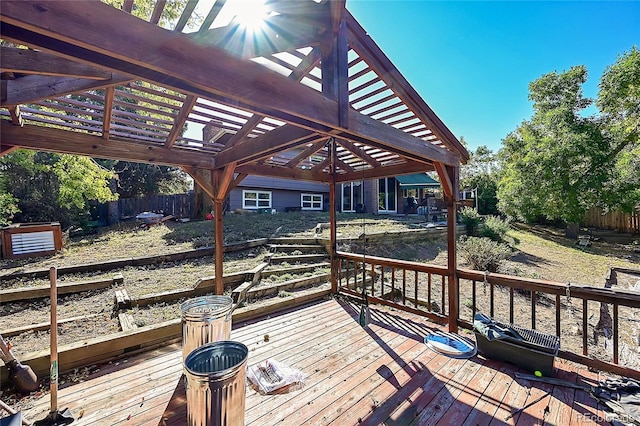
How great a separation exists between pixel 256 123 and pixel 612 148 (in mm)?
15900

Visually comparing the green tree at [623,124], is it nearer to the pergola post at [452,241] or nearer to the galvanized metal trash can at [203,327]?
the pergola post at [452,241]

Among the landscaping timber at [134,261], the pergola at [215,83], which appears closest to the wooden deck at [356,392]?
the pergola at [215,83]

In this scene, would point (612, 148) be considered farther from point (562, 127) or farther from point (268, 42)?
point (268, 42)

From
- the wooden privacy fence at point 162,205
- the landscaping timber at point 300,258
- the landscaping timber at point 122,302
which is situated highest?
the wooden privacy fence at point 162,205

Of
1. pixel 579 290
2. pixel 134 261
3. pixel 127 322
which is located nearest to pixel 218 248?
pixel 127 322

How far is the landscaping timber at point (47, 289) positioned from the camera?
4.32 m

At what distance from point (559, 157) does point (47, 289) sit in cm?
1701

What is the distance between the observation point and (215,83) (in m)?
1.40

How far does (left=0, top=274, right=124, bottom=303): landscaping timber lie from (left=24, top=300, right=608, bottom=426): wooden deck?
2.77m

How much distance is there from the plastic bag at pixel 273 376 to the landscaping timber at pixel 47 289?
3934 mm

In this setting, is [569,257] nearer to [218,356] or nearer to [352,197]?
[352,197]

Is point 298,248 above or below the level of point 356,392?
above

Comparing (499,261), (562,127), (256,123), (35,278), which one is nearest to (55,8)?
(256,123)

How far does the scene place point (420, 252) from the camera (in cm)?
902
